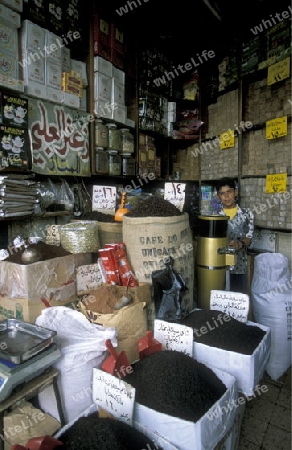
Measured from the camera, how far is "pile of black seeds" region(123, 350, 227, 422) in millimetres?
1042

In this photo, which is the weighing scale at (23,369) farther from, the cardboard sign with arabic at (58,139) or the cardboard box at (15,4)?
the cardboard box at (15,4)

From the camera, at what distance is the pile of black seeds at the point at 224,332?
139 centimetres

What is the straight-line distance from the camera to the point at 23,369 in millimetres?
1049

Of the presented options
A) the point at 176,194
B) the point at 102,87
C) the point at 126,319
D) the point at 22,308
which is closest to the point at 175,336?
the point at 126,319

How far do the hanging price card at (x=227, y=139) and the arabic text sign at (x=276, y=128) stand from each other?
48 cm

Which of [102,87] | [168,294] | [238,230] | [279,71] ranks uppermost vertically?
[279,71]

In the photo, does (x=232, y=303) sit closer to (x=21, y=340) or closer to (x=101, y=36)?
(x=21, y=340)

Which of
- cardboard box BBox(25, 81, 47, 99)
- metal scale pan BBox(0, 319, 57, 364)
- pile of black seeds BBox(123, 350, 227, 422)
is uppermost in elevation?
cardboard box BBox(25, 81, 47, 99)

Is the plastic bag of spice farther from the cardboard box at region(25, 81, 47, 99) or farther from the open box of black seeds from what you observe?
the cardboard box at region(25, 81, 47, 99)

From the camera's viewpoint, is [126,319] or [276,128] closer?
[126,319]

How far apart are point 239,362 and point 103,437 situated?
67 cm

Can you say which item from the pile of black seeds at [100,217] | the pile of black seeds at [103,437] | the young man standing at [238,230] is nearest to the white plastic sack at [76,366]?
the pile of black seeds at [103,437]

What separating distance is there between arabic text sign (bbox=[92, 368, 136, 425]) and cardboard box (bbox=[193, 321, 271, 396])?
50 cm

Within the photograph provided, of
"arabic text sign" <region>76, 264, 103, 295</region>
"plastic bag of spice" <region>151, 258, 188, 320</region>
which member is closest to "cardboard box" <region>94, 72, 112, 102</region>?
"arabic text sign" <region>76, 264, 103, 295</region>
